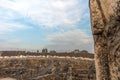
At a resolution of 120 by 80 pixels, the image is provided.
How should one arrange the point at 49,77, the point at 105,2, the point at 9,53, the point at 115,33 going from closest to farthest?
the point at 115,33 < the point at 105,2 < the point at 49,77 < the point at 9,53

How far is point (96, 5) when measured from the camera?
4.16m

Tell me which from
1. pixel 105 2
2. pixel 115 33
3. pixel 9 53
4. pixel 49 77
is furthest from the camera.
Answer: pixel 9 53

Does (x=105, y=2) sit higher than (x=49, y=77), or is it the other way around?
(x=105, y=2)

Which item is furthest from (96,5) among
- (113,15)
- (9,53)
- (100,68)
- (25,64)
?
(9,53)

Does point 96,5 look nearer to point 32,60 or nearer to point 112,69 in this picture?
point 112,69

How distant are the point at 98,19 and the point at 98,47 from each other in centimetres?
37

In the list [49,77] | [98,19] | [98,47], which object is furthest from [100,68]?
[49,77]

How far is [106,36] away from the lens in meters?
3.84

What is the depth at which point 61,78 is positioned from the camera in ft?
78.7

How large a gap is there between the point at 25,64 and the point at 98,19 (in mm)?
33365

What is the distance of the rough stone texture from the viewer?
361cm

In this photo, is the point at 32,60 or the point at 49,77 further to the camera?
the point at 32,60

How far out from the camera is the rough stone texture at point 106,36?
11.8 feet

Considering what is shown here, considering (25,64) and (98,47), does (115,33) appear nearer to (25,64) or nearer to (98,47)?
(98,47)
